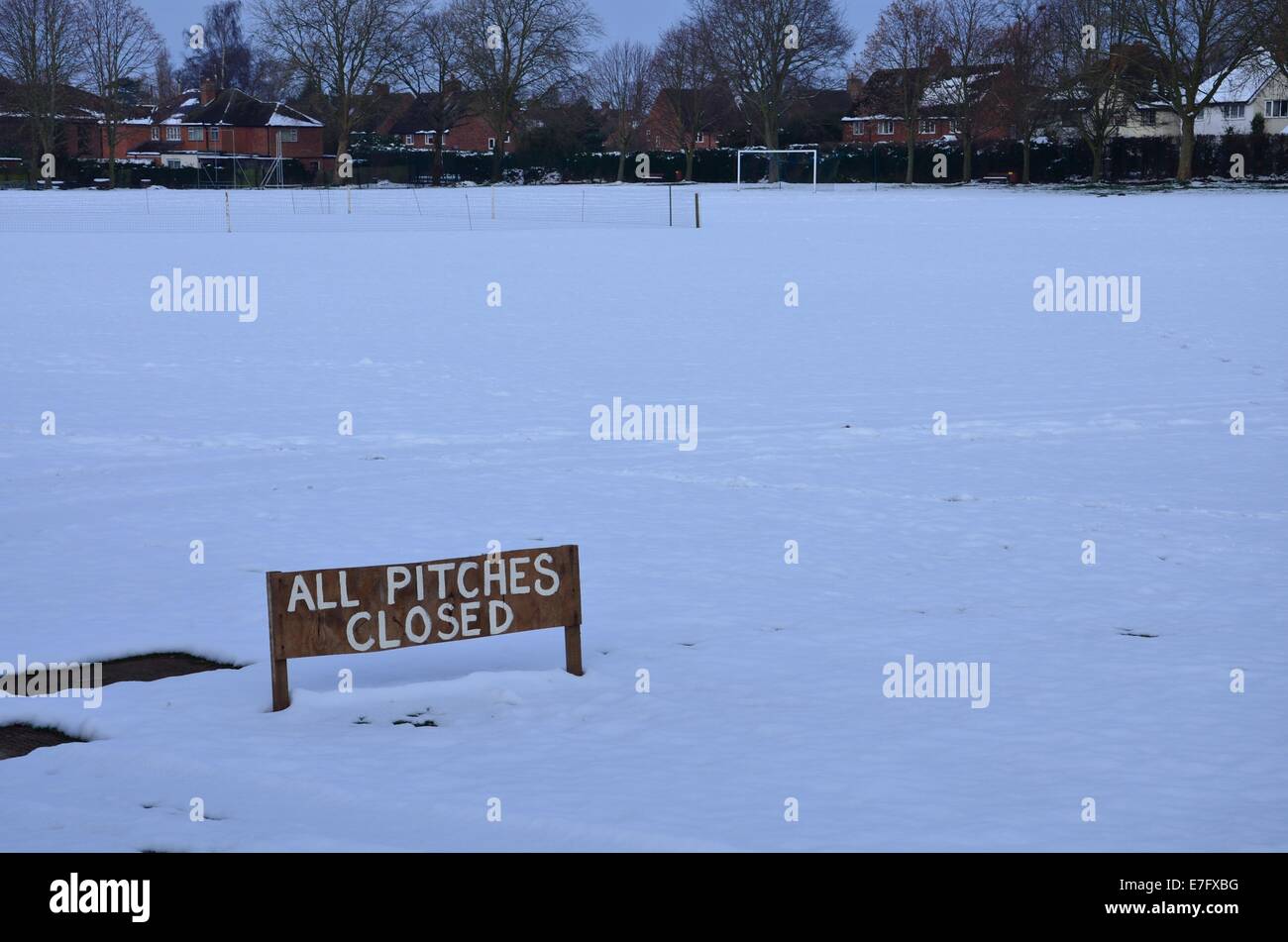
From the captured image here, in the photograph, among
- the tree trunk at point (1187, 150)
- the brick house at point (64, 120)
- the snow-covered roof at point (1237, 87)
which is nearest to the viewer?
the tree trunk at point (1187, 150)

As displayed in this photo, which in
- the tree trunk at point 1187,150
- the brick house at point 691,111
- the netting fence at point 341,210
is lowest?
the netting fence at point 341,210

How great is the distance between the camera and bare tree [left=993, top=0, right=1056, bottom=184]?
68625 millimetres

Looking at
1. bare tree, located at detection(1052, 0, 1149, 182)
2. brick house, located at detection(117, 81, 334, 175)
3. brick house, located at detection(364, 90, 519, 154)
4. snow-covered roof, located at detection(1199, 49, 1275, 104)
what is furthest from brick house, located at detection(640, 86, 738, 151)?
snow-covered roof, located at detection(1199, 49, 1275, 104)

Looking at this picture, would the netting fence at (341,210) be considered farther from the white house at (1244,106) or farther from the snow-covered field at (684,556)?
the white house at (1244,106)

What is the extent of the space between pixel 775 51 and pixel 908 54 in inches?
359

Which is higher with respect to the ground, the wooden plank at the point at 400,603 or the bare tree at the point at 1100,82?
the bare tree at the point at 1100,82

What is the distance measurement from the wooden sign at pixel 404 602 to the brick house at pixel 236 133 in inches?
3790

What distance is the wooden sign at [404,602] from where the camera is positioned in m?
7.02

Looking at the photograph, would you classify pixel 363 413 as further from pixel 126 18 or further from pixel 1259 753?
pixel 126 18

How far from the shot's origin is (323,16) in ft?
289

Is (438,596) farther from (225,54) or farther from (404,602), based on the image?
(225,54)

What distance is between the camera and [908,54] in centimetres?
8431

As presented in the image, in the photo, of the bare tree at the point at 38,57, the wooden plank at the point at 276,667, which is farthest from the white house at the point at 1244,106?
the wooden plank at the point at 276,667

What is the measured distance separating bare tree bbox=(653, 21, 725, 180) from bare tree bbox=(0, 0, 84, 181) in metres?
38.3
